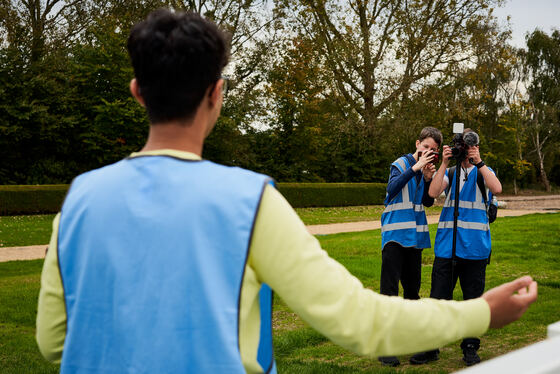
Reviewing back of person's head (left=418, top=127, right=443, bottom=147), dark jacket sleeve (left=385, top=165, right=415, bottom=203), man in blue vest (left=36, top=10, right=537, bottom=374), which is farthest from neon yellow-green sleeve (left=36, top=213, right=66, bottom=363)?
back of person's head (left=418, top=127, right=443, bottom=147)

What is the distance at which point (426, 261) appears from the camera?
11000 millimetres

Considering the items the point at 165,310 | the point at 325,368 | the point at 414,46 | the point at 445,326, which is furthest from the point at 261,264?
the point at 414,46

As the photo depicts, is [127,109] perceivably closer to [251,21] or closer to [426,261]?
[251,21]

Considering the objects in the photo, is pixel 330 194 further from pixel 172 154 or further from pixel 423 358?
pixel 172 154

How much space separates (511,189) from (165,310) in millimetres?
53981

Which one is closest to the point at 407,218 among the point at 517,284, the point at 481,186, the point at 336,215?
the point at 481,186

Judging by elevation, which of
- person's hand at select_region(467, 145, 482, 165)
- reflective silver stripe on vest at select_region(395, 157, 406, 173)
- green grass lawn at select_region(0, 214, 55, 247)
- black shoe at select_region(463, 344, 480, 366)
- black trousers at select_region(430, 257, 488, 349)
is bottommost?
black shoe at select_region(463, 344, 480, 366)

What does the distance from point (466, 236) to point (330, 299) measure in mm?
4380

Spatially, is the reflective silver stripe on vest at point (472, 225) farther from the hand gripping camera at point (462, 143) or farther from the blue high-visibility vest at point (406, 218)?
the hand gripping camera at point (462, 143)

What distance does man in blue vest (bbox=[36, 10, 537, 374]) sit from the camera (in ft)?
3.88

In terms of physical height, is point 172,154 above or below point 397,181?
above

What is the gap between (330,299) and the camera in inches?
47.5

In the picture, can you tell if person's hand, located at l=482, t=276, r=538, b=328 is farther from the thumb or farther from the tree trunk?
the tree trunk

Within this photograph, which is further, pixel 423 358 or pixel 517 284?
pixel 423 358
